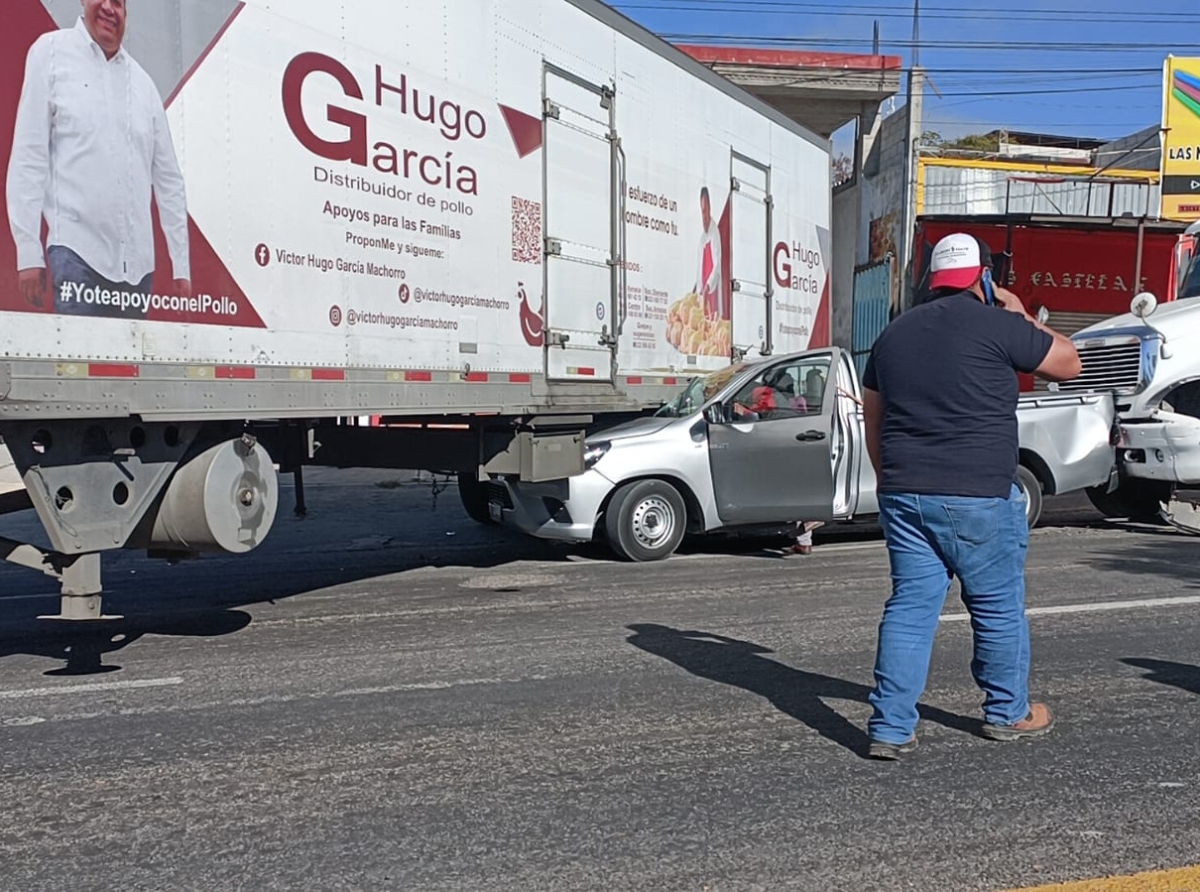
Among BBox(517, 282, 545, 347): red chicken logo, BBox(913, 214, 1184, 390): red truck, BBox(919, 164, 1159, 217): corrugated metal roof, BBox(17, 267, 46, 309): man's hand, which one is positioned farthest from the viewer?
BBox(919, 164, 1159, 217): corrugated metal roof

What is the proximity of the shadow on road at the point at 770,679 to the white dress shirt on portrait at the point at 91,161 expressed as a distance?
317 cm

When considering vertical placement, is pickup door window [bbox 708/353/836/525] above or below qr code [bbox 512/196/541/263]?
below

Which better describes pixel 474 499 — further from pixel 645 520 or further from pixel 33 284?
pixel 33 284

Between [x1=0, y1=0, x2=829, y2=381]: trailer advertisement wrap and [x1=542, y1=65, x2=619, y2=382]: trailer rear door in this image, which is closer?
[x1=0, y1=0, x2=829, y2=381]: trailer advertisement wrap

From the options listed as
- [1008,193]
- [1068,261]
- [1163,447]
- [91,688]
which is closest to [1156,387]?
[1163,447]

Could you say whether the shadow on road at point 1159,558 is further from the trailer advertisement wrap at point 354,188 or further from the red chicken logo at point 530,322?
the red chicken logo at point 530,322

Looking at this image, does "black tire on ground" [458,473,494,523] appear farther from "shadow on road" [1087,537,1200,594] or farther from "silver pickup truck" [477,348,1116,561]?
"shadow on road" [1087,537,1200,594]

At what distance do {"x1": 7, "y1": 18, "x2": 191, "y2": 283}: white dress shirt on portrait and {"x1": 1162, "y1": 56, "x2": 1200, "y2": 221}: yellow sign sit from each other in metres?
26.6

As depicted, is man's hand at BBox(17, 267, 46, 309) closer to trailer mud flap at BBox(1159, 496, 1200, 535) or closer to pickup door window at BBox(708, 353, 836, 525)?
pickup door window at BBox(708, 353, 836, 525)

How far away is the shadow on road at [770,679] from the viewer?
4316mm

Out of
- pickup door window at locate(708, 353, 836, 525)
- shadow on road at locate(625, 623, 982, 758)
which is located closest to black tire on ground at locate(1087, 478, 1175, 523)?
pickup door window at locate(708, 353, 836, 525)

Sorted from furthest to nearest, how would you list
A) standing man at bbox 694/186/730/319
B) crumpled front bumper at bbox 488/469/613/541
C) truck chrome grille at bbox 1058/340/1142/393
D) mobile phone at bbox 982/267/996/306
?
standing man at bbox 694/186/730/319, truck chrome grille at bbox 1058/340/1142/393, crumpled front bumper at bbox 488/469/613/541, mobile phone at bbox 982/267/996/306

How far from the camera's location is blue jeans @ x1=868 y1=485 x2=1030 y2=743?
379 cm

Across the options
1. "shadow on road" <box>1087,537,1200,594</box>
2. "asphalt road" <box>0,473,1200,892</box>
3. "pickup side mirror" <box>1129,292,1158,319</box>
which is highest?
"pickup side mirror" <box>1129,292,1158,319</box>
